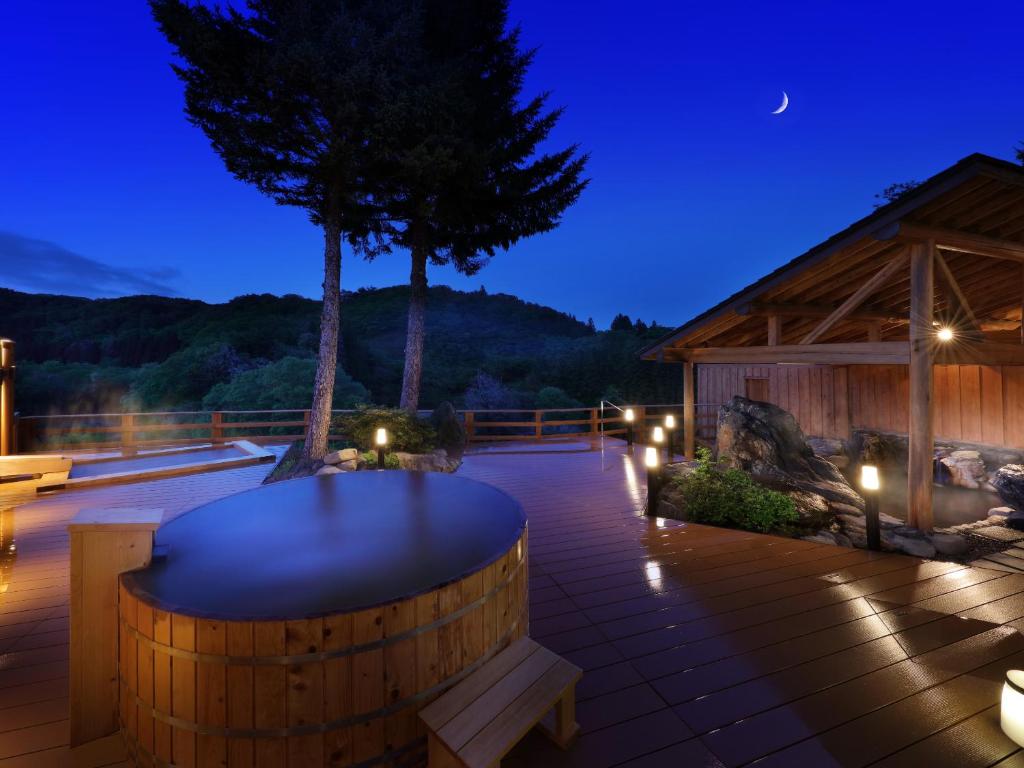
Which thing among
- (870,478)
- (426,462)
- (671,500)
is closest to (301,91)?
(426,462)

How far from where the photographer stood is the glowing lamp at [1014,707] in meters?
2.08

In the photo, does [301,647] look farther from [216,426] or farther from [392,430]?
[216,426]

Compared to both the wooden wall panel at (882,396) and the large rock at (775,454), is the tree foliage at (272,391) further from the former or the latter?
the wooden wall panel at (882,396)

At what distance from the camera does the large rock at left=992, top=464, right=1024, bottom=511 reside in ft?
24.1

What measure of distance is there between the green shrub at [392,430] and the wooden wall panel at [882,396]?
1019 centimetres

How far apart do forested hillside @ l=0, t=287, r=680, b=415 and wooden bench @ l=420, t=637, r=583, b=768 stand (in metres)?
15.5

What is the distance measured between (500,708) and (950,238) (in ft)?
23.6

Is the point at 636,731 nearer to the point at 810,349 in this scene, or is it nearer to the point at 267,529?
the point at 267,529

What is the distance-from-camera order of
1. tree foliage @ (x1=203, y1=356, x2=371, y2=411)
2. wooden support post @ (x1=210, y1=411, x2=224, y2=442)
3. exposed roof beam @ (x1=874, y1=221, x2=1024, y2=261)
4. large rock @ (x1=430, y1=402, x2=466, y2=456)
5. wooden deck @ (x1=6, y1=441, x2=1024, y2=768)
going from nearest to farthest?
wooden deck @ (x1=6, y1=441, x2=1024, y2=768) → exposed roof beam @ (x1=874, y1=221, x2=1024, y2=261) → wooden support post @ (x1=210, y1=411, x2=224, y2=442) → large rock @ (x1=430, y1=402, x2=466, y2=456) → tree foliage @ (x1=203, y1=356, x2=371, y2=411)

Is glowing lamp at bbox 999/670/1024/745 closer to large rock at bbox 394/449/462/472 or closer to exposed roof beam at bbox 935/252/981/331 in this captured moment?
exposed roof beam at bbox 935/252/981/331

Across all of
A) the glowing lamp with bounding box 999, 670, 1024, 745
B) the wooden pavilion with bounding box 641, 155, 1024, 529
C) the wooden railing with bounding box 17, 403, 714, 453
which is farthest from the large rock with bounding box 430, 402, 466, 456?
the glowing lamp with bounding box 999, 670, 1024, 745

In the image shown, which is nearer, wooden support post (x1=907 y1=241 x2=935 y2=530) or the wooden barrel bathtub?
the wooden barrel bathtub

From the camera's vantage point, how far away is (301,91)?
8125 millimetres

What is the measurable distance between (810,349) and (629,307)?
12495 centimetres
